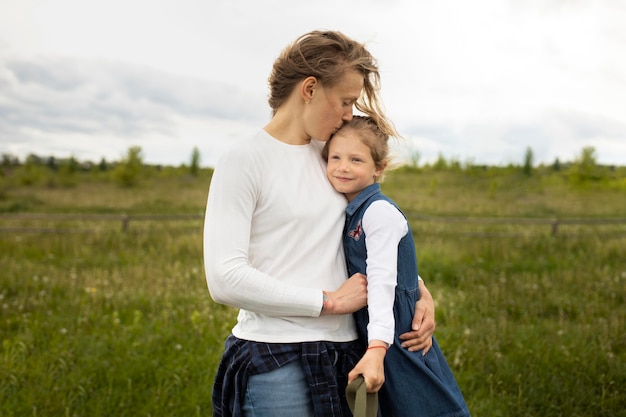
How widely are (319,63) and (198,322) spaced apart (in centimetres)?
470

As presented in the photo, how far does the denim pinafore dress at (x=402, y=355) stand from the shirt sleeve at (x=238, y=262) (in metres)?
0.26

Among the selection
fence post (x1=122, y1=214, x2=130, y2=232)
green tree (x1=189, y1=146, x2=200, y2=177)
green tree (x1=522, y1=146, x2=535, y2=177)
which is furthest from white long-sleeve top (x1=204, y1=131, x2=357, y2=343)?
green tree (x1=189, y1=146, x2=200, y2=177)

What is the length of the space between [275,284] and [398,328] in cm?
51

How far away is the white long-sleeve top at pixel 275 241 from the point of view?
2.04 metres

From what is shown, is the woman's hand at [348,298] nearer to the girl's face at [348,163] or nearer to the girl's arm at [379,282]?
the girl's arm at [379,282]

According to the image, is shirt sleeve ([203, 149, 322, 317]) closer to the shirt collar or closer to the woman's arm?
the woman's arm

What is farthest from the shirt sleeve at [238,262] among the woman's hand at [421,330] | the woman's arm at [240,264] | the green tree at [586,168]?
the green tree at [586,168]

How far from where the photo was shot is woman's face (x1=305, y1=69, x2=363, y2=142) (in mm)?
2211

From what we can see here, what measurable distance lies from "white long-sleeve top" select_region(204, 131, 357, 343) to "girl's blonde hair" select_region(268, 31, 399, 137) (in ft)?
0.74

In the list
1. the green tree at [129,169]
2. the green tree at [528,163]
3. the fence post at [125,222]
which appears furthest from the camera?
the green tree at [129,169]

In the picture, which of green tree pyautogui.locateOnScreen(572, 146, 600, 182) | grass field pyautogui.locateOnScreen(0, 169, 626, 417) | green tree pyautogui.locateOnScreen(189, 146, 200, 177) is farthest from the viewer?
green tree pyautogui.locateOnScreen(189, 146, 200, 177)

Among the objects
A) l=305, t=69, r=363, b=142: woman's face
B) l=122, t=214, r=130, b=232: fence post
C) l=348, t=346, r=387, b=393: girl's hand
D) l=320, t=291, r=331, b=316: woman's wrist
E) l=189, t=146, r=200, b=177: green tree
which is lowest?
l=122, t=214, r=130, b=232: fence post

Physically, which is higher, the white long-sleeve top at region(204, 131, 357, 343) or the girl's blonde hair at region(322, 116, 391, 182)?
the girl's blonde hair at region(322, 116, 391, 182)

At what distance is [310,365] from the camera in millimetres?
2104
